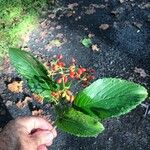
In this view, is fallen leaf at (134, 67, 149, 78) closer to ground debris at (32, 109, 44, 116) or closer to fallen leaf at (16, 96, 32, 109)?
ground debris at (32, 109, 44, 116)

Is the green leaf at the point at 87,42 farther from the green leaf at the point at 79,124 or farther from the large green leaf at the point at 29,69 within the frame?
the green leaf at the point at 79,124

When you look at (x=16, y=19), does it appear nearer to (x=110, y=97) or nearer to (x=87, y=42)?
(x=87, y=42)

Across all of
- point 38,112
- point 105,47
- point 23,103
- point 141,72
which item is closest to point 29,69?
point 38,112

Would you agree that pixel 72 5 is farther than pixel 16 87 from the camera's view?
Yes

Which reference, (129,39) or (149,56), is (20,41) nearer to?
(129,39)

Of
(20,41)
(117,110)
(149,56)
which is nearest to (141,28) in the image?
(149,56)

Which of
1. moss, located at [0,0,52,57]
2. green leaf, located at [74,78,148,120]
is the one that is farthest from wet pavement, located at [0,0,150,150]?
green leaf, located at [74,78,148,120]
